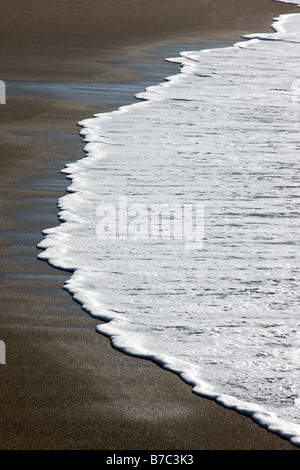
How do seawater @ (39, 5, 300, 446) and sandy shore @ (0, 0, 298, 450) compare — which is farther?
seawater @ (39, 5, 300, 446)

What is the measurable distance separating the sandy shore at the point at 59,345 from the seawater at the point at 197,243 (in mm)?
119

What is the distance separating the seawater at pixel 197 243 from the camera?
378 cm

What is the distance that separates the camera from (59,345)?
3.78m

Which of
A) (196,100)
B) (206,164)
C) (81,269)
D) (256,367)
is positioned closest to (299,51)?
(196,100)

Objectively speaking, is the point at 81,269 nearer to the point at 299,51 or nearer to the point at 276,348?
the point at 276,348

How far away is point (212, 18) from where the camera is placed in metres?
16.2

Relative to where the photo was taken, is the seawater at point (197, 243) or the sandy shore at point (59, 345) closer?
the sandy shore at point (59, 345)

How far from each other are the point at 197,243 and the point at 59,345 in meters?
1.70

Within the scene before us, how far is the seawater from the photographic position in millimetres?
3783

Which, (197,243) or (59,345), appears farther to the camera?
(197,243)

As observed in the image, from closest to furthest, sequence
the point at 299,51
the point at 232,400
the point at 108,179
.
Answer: the point at 232,400 < the point at 108,179 < the point at 299,51

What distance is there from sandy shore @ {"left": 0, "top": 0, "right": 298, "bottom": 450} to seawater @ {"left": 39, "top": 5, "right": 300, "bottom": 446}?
12 centimetres

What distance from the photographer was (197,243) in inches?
207

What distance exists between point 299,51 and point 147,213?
8962 millimetres
